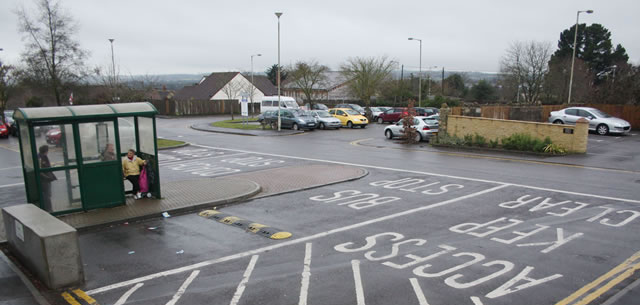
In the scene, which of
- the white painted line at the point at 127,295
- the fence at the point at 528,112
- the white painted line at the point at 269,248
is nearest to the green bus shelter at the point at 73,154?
the white painted line at the point at 269,248

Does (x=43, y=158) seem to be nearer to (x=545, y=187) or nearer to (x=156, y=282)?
(x=156, y=282)

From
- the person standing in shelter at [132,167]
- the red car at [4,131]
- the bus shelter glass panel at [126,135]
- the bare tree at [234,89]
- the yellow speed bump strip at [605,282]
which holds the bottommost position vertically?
the yellow speed bump strip at [605,282]

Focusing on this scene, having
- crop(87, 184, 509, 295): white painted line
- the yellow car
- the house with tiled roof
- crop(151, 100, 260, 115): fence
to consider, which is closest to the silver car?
the yellow car

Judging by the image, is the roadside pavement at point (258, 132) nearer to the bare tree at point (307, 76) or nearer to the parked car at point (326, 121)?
the parked car at point (326, 121)

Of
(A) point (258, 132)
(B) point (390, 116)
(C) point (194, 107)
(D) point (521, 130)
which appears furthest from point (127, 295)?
(C) point (194, 107)

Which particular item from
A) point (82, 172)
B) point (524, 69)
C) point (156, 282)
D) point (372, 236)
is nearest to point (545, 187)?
point (372, 236)

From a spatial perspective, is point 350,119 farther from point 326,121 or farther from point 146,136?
point 146,136

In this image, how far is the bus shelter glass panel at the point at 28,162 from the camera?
30.2 feet

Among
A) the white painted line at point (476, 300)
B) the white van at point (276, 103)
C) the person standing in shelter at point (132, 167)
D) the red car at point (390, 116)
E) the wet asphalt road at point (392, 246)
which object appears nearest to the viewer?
the white painted line at point (476, 300)

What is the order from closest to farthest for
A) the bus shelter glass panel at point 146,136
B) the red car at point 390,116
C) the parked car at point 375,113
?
the bus shelter glass panel at point 146,136
the red car at point 390,116
the parked car at point 375,113

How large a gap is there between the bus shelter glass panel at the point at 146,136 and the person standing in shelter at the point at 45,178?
225 centimetres

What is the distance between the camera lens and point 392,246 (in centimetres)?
800

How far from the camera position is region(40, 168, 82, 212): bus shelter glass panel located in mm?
9367

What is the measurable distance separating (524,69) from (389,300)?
177 feet
